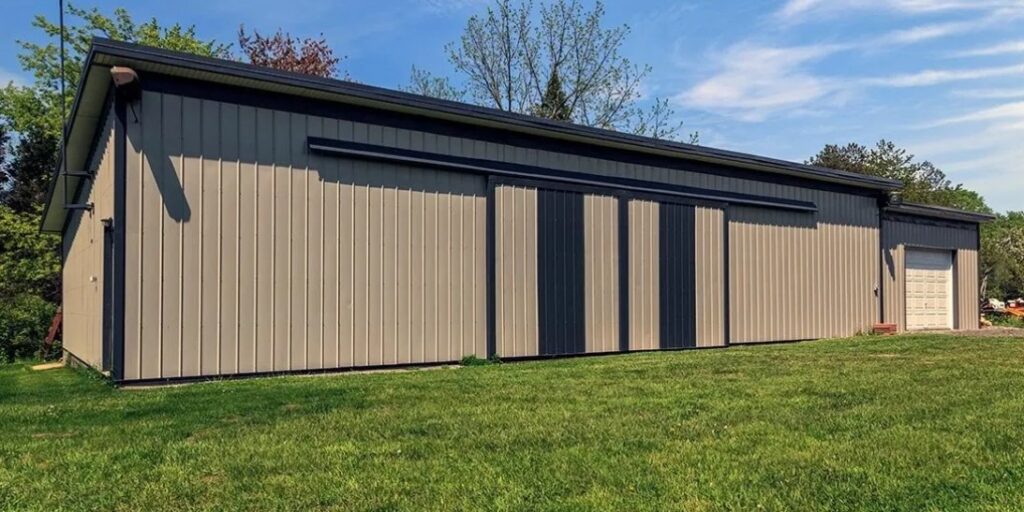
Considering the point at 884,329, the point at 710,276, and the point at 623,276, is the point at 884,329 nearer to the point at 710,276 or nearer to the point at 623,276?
the point at 710,276

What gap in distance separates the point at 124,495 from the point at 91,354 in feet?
28.1

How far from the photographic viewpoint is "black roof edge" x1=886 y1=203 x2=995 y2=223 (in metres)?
18.1

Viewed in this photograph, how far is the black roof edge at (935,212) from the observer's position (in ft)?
59.5

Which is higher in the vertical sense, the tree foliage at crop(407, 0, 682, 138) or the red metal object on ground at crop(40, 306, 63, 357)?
the tree foliage at crop(407, 0, 682, 138)

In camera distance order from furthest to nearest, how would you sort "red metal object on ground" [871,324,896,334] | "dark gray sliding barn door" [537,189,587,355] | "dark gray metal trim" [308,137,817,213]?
"red metal object on ground" [871,324,896,334] < "dark gray sliding barn door" [537,189,587,355] < "dark gray metal trim" [308,137,817,213]

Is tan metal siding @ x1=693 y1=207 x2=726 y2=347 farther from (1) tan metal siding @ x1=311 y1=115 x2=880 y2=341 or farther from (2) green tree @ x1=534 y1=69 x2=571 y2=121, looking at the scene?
(2) green tree @ x1=534 y1=69 x2=571 y2=121

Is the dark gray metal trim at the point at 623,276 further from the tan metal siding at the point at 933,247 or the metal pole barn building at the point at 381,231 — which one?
the tan metal siding at the point at 933,247

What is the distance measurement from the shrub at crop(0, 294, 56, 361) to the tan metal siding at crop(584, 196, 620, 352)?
1392 cm

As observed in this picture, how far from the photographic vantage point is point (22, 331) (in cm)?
1864

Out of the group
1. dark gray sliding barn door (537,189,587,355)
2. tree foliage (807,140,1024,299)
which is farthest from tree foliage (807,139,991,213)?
dark gray sliding barn door (537,189,587,355)

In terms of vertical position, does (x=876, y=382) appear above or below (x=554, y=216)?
below

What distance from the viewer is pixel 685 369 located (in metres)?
8.92

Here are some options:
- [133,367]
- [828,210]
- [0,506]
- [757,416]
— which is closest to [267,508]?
[0,506]

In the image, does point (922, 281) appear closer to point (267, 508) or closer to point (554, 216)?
point (554, 216)
